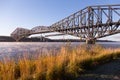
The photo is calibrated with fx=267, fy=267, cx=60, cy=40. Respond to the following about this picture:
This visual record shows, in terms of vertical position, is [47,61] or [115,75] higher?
[47,61]

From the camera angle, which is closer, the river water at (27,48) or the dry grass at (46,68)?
the dry grass at (46,68)

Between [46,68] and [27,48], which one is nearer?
[46,68]

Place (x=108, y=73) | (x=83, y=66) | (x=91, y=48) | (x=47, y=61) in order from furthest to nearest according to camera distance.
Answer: (x=91, y=48) < (x=83, y=66) < (x=108, y=73) < (x=47, y=61)

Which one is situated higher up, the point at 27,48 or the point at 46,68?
the point at 46,68

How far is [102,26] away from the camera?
196 feet

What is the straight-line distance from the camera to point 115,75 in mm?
10125

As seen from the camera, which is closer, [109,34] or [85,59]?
[85,59]

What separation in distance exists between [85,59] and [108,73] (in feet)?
5.80

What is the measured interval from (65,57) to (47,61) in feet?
4.36

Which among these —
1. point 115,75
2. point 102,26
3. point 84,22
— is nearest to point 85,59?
point 115,75

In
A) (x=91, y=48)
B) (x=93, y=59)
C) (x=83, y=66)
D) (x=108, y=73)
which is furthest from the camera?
(x=91, y=48)

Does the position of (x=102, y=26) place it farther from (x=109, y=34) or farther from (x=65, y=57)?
(x=65, y=57)

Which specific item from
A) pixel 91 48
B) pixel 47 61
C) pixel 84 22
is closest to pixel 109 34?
pixel 84 22

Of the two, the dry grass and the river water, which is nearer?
the dry grass
